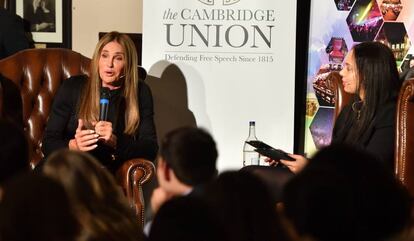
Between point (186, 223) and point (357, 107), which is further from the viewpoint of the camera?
point (357, 107)

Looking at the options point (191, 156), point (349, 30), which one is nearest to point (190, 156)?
point (191, 156)

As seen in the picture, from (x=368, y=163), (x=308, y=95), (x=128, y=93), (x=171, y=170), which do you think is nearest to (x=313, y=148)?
(x=308, y=95)

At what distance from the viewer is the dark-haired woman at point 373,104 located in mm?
3070

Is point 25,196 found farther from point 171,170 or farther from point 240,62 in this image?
point 240,62

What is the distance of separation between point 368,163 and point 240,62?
2.93m

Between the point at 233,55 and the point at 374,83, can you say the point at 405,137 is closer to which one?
the point at 374,83

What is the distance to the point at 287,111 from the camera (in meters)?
4.23

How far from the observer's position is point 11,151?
163 centimetres

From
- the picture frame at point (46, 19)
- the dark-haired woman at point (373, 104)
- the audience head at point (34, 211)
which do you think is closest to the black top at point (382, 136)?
the dark-haired woman at point (373, 104)

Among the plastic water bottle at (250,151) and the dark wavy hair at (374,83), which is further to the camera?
the plastic water bottle at (250,151)

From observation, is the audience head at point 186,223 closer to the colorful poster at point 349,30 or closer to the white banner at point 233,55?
the white banner at point 233,55

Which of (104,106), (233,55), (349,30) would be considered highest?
(349,30)

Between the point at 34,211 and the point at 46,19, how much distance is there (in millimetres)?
3362

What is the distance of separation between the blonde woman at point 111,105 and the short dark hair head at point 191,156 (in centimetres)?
165
